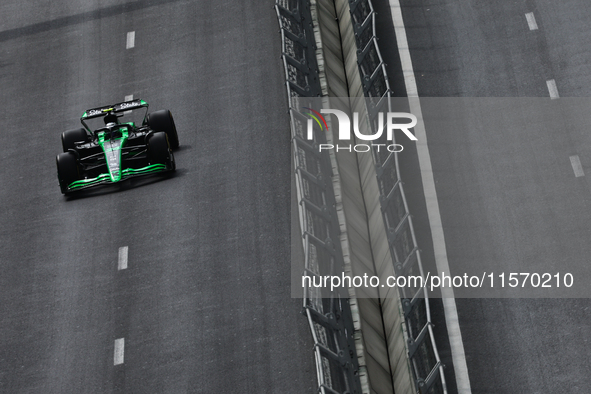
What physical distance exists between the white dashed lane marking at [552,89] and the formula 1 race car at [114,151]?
359 inches

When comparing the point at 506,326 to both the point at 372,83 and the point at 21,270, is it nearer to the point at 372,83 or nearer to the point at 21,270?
the point at 372,83

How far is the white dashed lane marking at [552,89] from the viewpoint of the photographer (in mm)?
21891

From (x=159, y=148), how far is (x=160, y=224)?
173 cm

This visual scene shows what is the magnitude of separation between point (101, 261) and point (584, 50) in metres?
12.9

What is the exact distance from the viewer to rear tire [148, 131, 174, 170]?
67.4ft

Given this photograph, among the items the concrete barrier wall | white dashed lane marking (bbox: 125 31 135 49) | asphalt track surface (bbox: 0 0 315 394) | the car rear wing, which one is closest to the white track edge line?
the concrete barrier wall

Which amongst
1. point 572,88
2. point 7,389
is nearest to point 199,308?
point 7,389

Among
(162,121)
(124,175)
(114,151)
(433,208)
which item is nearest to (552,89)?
(433,208)

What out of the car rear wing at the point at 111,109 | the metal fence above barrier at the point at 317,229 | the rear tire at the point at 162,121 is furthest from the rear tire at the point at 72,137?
the metal fence above barrier at the point at 317,229

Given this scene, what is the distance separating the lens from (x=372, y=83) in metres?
20.3

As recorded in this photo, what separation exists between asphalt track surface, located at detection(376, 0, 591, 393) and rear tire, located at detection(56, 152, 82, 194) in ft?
24.7

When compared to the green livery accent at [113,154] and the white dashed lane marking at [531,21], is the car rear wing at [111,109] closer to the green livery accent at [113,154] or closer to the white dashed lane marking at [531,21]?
the green livery accent at [113,154]

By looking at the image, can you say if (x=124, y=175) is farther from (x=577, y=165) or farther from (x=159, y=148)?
(x=577, y=165)

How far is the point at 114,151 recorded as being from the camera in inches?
822
